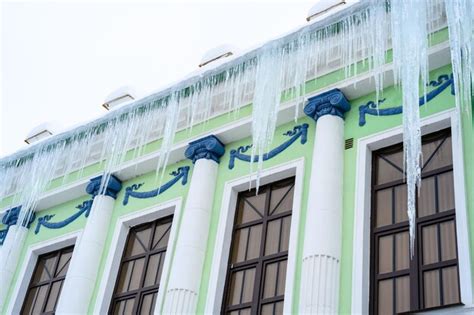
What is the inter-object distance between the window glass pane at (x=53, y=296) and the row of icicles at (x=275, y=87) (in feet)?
5.03

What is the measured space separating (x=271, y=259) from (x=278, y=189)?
44.4 inches

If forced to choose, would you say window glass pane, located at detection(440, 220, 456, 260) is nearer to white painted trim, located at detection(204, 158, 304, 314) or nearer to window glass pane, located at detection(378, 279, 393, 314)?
window glass pane, located at detection(378, 279, 393, 314)

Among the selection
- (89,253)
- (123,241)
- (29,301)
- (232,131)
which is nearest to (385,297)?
(232,131)

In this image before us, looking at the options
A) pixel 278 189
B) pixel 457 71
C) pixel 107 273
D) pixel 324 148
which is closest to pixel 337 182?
pixel 324 148

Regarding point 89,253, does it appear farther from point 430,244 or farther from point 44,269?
point 430,244

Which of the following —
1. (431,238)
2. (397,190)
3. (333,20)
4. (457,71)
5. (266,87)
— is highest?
(333,20)

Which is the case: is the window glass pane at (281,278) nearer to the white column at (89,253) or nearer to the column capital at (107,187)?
the white column at (89,253)

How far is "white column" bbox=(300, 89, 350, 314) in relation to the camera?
8797 mm

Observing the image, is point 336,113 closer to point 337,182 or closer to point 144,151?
point 337,182

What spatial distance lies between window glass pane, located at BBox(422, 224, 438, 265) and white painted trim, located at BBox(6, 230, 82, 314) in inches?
224

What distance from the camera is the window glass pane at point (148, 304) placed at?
1073 centimetres

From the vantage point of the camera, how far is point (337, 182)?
973 cm

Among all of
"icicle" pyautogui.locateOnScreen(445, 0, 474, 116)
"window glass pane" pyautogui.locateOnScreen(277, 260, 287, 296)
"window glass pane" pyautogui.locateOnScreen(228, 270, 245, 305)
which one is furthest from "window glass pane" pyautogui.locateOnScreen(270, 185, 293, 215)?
"icicle" pyautogui.locateOnScreen(445, 0, 474, 116)

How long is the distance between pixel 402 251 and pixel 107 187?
17.0 ft
